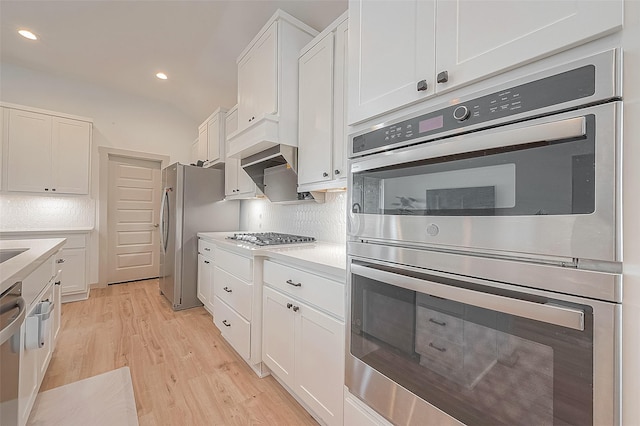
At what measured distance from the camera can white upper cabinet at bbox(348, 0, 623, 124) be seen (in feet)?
1.94

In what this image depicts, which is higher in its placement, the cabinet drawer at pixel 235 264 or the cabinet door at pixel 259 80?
the cabinet door at pixel 259 80

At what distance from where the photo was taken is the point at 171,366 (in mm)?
2049

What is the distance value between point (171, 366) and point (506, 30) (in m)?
2.68

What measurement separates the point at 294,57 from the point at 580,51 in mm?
1913

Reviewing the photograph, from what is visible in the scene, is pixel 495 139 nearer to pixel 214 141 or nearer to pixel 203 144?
pixel 214 141

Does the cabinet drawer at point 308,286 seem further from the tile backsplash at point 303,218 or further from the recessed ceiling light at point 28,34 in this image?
the recessed ceiling light at point 28,34

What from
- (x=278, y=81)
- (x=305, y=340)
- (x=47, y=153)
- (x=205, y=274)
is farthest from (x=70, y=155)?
(x=305, y=340)

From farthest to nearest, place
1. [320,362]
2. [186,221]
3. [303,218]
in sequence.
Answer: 1. [186,221]
2. [303,218]
3. [320,362]

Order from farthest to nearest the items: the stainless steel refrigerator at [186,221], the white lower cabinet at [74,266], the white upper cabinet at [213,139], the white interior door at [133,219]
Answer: the white interior door at [133,219] → the white upper cabinet at [213,139] → the white lower cabinet at [74,266] → the stainless steel refrigerator at [186,221]

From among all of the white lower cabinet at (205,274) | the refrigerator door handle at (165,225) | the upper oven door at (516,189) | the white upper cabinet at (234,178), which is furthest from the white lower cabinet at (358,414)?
the refrigerator door handle at (165,225)

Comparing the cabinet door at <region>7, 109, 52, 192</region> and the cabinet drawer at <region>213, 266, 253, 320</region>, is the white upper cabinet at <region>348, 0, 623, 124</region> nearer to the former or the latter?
the cabinet drawer at <region>213, 266, 253, 320</region>

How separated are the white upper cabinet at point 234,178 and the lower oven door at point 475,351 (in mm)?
2139

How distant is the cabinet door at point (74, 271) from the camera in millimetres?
3375

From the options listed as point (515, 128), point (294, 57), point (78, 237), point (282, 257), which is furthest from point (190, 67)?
point (515, 128)
